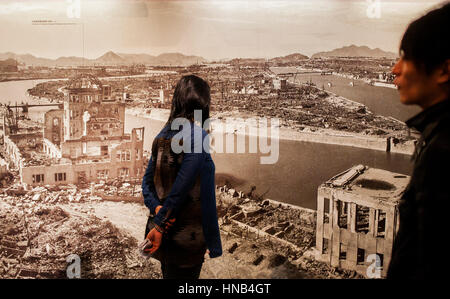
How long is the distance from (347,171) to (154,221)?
2.12m

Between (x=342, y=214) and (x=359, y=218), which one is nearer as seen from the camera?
(x=359, y=218)

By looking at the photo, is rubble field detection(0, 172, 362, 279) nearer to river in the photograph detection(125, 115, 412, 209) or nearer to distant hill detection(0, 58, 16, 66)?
river in the photograph detection(125, 115, 412, 209)

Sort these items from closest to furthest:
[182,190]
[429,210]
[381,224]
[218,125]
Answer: [429,210], [182,190], [381,224], [218,125]

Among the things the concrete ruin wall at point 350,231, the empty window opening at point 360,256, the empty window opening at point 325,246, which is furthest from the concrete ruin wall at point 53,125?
the empty window opening at point 360,256

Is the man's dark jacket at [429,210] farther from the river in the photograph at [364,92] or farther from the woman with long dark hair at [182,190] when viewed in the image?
the river in the photograph at [364,92]

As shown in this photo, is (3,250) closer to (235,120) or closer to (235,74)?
(235,120)

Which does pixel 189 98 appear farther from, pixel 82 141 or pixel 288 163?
pixel 82 141

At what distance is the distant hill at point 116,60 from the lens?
388 centimetres

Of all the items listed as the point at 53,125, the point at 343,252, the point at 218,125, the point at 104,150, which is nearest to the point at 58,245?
the point at 104,150

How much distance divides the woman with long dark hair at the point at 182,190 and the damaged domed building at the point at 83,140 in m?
1.72

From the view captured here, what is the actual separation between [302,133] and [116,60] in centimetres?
199

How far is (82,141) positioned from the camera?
3.95 m

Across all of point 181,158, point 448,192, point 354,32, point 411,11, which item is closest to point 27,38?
point 181,158

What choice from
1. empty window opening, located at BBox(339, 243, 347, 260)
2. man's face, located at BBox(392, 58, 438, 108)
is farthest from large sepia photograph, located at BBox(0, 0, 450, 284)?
man's face, located at BBox(392, 58, 438, 108)
